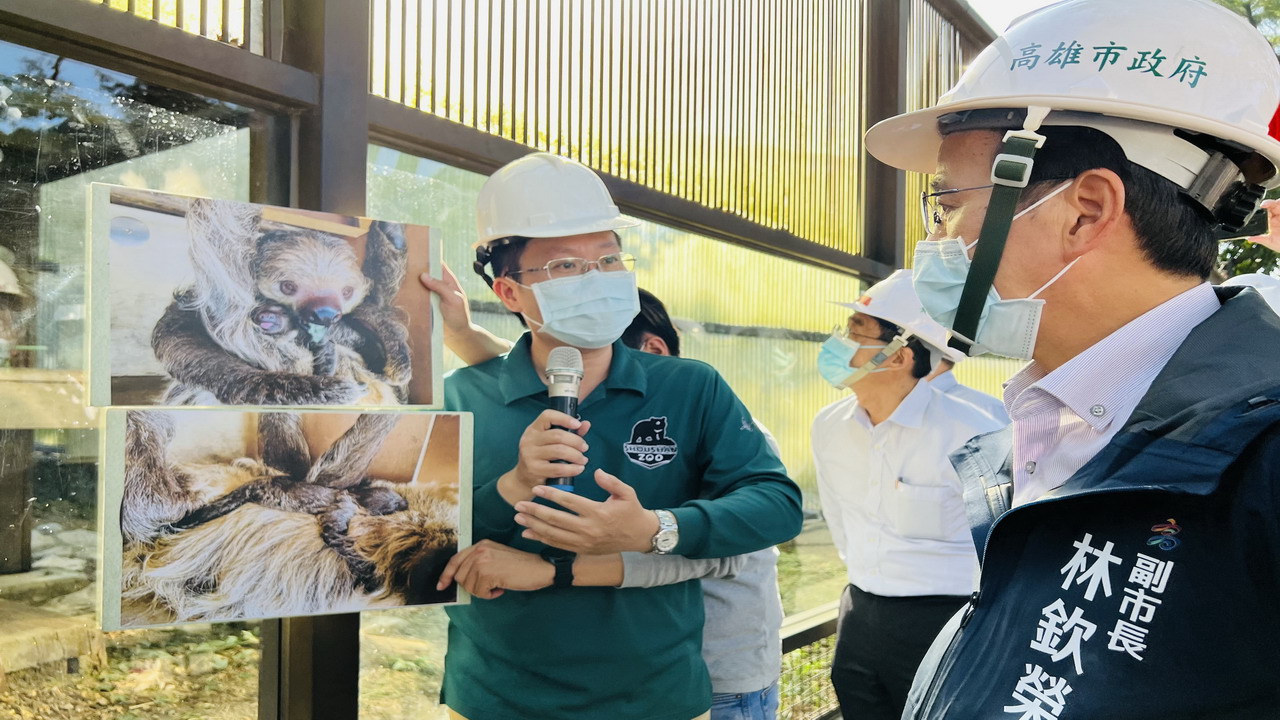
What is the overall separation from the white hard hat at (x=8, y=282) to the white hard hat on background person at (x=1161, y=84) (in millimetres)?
1846

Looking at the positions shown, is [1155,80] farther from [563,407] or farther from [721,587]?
[721,587]

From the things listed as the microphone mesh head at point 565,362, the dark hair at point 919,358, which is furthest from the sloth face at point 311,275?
the dark hair at point 919,358

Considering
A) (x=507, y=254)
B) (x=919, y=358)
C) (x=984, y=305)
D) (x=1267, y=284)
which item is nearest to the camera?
(x=984, y=305)

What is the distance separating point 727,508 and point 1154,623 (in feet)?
3.39

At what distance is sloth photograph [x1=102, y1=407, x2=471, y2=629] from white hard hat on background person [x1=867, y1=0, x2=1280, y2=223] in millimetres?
1195

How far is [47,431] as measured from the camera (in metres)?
1.96

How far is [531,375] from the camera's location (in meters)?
2.21

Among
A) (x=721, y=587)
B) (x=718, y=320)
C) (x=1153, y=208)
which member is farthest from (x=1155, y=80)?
(x=718, y=320)

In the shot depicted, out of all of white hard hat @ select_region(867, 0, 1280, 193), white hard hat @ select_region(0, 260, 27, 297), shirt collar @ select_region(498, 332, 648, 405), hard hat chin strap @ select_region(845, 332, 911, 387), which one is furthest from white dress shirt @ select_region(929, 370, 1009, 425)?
white hard hat @ select_region(0, 260, 27, 297)

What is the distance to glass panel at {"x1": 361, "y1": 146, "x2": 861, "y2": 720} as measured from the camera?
2680mm

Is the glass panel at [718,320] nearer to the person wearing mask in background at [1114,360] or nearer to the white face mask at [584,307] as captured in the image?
the white face mask at [584,307]

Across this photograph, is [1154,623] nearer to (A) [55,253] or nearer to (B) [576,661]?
(B) [576,661]

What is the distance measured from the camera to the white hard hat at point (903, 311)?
3566 mm

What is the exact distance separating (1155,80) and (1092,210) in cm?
19
